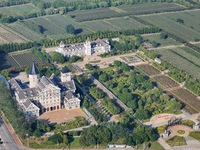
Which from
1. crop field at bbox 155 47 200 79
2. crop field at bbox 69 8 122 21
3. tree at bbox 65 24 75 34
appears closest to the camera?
crop field at bbox 155 47 200 79

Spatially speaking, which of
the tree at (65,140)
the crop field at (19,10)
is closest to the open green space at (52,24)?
the crop field at (19,10)

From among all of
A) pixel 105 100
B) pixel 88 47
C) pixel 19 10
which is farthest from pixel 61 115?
pixel 19 10

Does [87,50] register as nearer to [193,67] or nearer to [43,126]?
[193,67]

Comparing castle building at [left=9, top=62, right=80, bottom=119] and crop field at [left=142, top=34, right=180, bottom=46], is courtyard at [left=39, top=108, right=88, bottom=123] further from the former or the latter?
crop field at [left=142, top=34, right=180, bottom=46]

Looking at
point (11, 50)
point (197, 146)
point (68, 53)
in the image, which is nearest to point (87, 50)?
point (68, 53)

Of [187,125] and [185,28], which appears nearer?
[187,125]

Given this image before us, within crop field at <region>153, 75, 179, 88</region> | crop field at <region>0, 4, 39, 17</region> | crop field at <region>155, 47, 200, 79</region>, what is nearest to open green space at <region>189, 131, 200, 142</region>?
crop field at <region>153, 75, 179, 88</region>

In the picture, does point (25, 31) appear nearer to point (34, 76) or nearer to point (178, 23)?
point (34, 76)

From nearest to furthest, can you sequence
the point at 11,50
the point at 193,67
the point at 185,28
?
1. the point at 193,67
2. the point at 11,50
3. the point at 185,28
